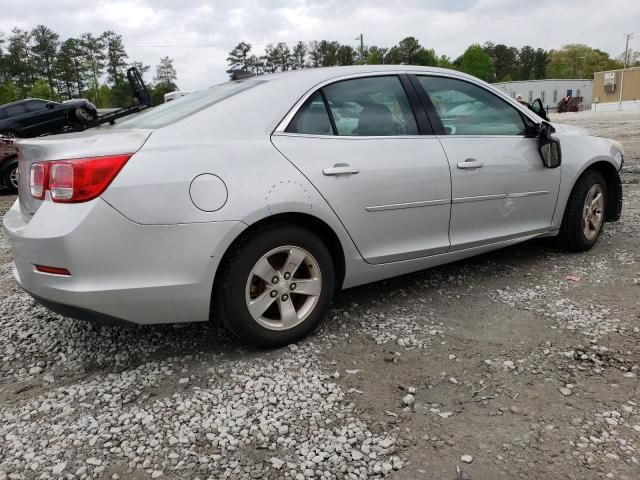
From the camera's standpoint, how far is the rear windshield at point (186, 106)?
116 inches

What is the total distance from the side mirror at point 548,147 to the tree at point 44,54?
250 ft

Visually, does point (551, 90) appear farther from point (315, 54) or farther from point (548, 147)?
point (548, 147)

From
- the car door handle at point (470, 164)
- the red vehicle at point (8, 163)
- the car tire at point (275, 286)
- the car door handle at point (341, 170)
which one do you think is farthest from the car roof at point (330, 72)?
the red vehicle at point (8, 163)

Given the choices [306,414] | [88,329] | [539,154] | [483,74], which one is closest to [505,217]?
[539,154]

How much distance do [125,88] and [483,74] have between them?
165 ft

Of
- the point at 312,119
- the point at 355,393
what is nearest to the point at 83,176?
the point at 312,119

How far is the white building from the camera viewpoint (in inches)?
2210

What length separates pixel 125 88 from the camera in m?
66.5

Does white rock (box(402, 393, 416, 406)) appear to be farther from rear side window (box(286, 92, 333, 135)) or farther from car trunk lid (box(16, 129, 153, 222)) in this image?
car trunk lid (box(16, 129, 153, 222))

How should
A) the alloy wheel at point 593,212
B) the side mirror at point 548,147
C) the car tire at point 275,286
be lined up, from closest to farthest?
the car tire at point 275,286 < the side mirror at point 548,147 < the alloy wheel at point 593,212

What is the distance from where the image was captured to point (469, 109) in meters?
3.79

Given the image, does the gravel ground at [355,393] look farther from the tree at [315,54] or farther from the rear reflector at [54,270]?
the tree at [315,54]

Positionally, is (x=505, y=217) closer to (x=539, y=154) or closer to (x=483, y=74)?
(x=539, y=154)

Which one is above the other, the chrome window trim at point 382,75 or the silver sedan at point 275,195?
the chrome window trim at point 382,75
